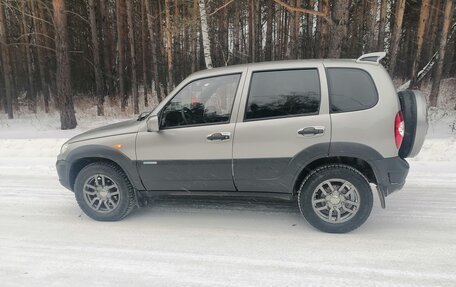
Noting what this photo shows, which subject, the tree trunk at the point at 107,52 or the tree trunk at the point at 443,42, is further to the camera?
the tree trunk at the point at 107,52

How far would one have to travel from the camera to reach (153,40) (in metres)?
18.6

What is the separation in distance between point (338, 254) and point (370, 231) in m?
0.76

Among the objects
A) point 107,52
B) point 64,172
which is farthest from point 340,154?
point 107,52

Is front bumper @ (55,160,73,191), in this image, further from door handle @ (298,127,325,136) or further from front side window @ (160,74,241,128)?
door handle @ (298,127,325,136)

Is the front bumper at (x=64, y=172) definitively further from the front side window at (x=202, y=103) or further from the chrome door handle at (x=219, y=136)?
the chrome door handle at (x=219, y=136)

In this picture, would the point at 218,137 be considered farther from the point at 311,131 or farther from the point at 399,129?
the point at 399,129

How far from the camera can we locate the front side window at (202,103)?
4250 millimetres

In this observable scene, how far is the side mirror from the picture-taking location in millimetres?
4289

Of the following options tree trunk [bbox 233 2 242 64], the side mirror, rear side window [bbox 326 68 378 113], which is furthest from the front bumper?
tree trunk [bbox 233 2 242 64]

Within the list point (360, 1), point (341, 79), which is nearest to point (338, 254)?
point (341, 79)

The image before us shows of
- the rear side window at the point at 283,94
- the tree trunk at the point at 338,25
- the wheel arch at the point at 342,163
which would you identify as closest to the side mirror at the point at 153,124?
the rear side window at the point at 283,94

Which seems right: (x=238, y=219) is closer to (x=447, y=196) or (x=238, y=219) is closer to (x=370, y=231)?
(x=370, y=231)

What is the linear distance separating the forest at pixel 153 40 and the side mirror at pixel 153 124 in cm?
1331

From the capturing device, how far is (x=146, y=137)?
440cm
